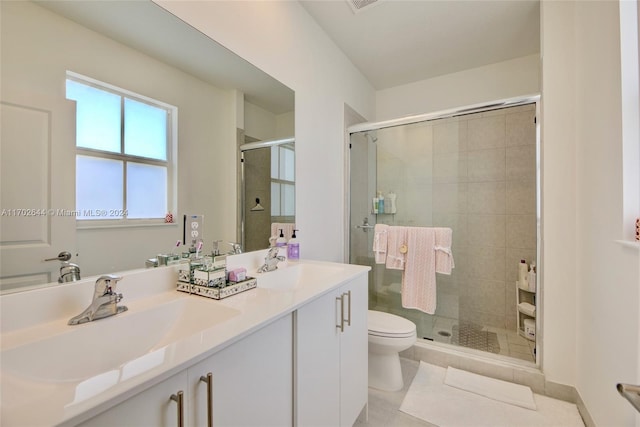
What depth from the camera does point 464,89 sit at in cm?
262

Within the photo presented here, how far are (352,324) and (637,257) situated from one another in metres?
1.10

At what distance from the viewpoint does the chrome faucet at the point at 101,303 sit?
2.36 feet

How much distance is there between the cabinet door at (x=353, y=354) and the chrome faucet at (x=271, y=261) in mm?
410

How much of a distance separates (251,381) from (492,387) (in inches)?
68.6

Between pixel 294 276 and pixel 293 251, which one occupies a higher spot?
pixel 293 251

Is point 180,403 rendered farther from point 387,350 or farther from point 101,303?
point 387,350

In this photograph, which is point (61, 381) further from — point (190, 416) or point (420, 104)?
point (420, 104)

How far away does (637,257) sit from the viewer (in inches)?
37.1

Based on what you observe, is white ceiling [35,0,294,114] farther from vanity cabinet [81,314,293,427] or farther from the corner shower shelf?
the corner shower shelf

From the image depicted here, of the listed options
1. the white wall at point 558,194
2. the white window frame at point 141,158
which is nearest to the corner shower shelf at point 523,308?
the white wall at point 558,194

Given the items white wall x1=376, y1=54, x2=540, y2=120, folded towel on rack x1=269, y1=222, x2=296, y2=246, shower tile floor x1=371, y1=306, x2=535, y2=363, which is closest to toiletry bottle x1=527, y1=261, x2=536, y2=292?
shower tile floor x1=371, y1=306, x2=535, y2=363

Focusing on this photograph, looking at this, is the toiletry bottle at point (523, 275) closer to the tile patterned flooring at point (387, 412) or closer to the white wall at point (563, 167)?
the white wall at point (563, 167)

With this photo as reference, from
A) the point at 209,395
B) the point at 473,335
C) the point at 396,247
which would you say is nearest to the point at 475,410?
the point at 473,335

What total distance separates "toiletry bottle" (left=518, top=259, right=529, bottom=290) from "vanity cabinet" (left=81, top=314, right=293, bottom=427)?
217 cm
